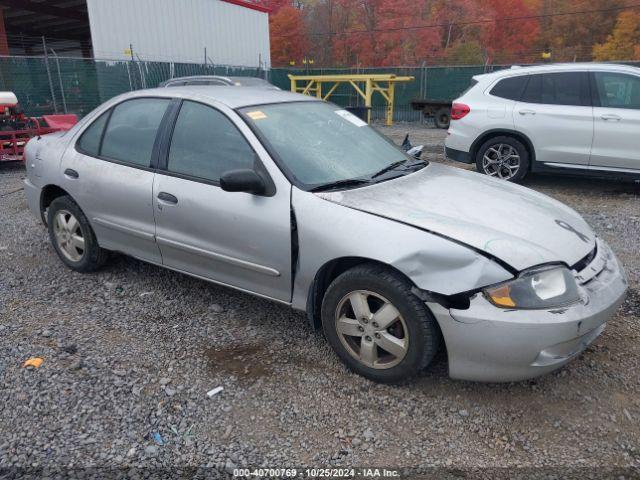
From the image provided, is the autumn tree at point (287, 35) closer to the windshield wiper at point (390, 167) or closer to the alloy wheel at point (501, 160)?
the alloy wheel at point (501, 160)

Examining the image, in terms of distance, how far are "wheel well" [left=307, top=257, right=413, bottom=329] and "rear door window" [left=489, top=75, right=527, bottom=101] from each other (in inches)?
222

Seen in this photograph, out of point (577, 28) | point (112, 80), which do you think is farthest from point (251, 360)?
point (577, 28)

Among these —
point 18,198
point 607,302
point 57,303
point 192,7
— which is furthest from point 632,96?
point 192,7

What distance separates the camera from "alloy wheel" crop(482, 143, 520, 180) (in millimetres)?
7520

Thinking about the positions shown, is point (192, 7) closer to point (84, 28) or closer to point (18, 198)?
point (84, 28)

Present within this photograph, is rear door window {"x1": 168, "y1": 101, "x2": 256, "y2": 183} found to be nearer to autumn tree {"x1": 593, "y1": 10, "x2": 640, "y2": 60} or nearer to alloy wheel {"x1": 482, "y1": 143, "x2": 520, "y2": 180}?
alloy wheel {"x1": 482, "y1": 143, "x2": 520, "y2": 180}

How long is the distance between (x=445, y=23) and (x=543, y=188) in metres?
37.6

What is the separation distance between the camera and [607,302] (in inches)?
106

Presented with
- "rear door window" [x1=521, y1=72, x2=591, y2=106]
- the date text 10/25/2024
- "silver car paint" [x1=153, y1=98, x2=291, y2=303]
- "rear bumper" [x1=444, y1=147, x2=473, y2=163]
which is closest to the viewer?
the date text 10/25/2024

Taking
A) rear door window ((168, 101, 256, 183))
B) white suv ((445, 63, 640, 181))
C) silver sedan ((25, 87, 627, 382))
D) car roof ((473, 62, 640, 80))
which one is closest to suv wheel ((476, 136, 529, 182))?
white suv ((445, 63, 640, 181))

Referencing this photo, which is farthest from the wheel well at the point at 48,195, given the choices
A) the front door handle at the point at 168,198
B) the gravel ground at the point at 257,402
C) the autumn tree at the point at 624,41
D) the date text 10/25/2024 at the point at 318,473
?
the autumn tree at the point at 624,41

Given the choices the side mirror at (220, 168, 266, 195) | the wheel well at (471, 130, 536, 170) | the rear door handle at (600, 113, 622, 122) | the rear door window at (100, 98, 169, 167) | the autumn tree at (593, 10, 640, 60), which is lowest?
the wheel well at (471, 130, 536, 170)

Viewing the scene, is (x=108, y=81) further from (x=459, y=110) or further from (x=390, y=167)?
(x=390, y=167)

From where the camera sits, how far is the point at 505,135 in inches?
297
